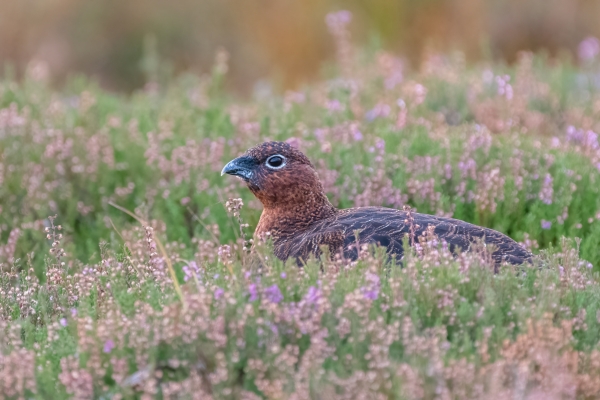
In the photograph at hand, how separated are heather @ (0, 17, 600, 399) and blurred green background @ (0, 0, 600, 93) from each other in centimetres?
293

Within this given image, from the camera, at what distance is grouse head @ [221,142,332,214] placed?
212 inches

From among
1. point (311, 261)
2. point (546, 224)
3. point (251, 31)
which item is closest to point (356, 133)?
point (546, 224)

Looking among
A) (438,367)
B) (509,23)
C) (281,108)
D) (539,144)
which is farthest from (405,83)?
(438,367)

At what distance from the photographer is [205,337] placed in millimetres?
3279

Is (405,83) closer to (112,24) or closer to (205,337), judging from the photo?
(205,337)

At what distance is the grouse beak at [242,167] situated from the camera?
543 centimetres

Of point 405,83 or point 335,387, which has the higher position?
point 405,83

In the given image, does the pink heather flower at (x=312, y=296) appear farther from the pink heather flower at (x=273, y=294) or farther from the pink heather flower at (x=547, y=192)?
the pink heather flower at (x=547, y=192)

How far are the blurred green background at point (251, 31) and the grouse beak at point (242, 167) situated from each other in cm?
731

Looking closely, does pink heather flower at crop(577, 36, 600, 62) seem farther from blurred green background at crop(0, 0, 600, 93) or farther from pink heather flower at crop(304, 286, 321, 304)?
pink heather flower at crop(304, 286, 321, 304)

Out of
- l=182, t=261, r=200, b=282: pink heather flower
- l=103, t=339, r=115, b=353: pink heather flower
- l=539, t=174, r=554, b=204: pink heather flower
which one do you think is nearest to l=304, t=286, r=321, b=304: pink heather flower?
l=182, t=261, r=200, b=282: pink heather flower

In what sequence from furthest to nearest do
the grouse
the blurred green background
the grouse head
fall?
the blurred green background, the grouse head, the grouse

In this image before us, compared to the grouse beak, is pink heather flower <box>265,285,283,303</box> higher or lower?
lower

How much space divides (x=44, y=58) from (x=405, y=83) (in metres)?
7.84
